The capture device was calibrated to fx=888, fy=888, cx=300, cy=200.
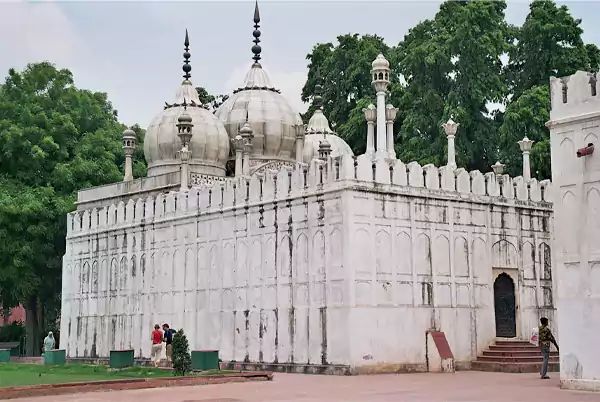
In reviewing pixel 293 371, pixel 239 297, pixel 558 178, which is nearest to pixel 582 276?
pixel 558 178

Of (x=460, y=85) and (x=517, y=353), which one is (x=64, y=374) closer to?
(x=517, y=353)

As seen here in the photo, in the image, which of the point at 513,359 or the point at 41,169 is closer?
the point at 513,359

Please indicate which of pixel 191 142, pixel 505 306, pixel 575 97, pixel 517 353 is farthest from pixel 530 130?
pixel 575 97

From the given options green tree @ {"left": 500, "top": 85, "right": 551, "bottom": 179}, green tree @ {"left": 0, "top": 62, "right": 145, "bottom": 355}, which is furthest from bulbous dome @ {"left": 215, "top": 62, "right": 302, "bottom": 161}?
green tree @ {"left": 500, "top": 85, "right": 551, "bottom": 179}

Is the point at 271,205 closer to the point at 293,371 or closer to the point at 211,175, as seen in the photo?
the point at 293,371

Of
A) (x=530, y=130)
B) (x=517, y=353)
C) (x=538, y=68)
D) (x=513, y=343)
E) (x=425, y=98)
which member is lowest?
(x=517, y=353)

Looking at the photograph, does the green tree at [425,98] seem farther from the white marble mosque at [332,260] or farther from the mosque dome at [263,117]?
the white marble mosque at [332,260]

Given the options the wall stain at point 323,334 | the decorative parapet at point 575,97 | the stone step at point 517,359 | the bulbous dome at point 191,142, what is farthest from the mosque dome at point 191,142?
the decorative parapet at point 575,97

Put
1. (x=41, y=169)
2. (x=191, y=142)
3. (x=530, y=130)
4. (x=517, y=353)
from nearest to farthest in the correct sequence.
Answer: (x=517, y=353) < (x=191, y=142) < (x=530, y=130) < (x=41, y=169)

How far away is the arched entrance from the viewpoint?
2636 cm

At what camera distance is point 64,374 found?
2380 cm

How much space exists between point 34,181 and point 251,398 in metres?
26.8

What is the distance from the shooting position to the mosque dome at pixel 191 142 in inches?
1356

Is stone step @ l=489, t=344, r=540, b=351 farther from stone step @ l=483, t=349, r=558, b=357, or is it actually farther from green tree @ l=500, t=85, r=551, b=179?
green tree @ l=500, t=85, r=551, b=179
